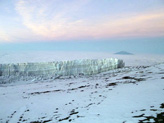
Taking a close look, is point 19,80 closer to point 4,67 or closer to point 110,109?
point 4,67

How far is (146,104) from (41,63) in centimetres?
3241

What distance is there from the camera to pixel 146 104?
8.82 meters

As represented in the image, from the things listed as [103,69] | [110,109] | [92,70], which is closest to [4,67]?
[92,70]

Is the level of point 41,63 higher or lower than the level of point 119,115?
higher

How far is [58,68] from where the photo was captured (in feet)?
124


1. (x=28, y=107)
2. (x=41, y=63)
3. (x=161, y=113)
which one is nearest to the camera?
(x=161, y=113)

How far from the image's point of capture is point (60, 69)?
3788cm

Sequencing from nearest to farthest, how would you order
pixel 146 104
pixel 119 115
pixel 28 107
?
pixel 119 115 < pixel 146 104 < pixel 28 107

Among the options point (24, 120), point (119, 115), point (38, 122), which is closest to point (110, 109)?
point (119, 115)

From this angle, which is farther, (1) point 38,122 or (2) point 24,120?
(2) point 24,120

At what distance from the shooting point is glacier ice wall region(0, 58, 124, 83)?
1380 inches

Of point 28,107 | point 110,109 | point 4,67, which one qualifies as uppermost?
point 4,67

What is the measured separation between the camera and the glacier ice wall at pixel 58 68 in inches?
1380

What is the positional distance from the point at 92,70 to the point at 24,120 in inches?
1193
